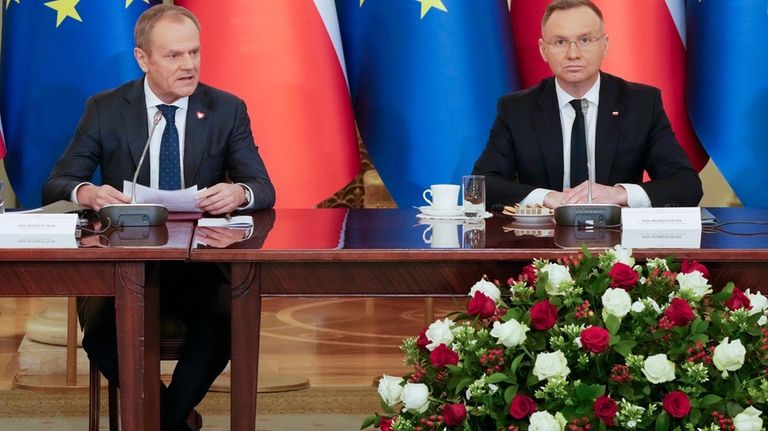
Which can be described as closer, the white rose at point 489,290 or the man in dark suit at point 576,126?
the white rose at point 489,290

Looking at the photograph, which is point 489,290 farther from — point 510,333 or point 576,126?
point 576,126

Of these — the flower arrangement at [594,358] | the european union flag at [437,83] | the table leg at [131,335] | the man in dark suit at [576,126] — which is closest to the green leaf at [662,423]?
the flower arrangement at [594,358]

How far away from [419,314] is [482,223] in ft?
9.77

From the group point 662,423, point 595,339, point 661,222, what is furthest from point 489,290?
point 661,222

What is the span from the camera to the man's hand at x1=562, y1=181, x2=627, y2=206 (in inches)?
118

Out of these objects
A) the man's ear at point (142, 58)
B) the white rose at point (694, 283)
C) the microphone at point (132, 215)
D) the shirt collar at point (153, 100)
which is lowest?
the white rose at point (694, 283)

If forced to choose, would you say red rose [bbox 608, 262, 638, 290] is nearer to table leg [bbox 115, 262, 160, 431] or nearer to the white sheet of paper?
table leg [bbox 115, 262, 160, 431]

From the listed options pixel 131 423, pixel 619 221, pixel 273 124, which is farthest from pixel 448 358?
pixel 273 124

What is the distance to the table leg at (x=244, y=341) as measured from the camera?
7.52ft

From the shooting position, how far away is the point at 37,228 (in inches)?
95.0

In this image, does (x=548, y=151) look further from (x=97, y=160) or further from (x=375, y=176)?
(x=375, y=176)

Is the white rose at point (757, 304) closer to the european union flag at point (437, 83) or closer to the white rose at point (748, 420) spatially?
the white rose at point (748, 420)

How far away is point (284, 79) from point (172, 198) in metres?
1.13

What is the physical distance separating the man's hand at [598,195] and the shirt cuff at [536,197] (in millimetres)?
106
